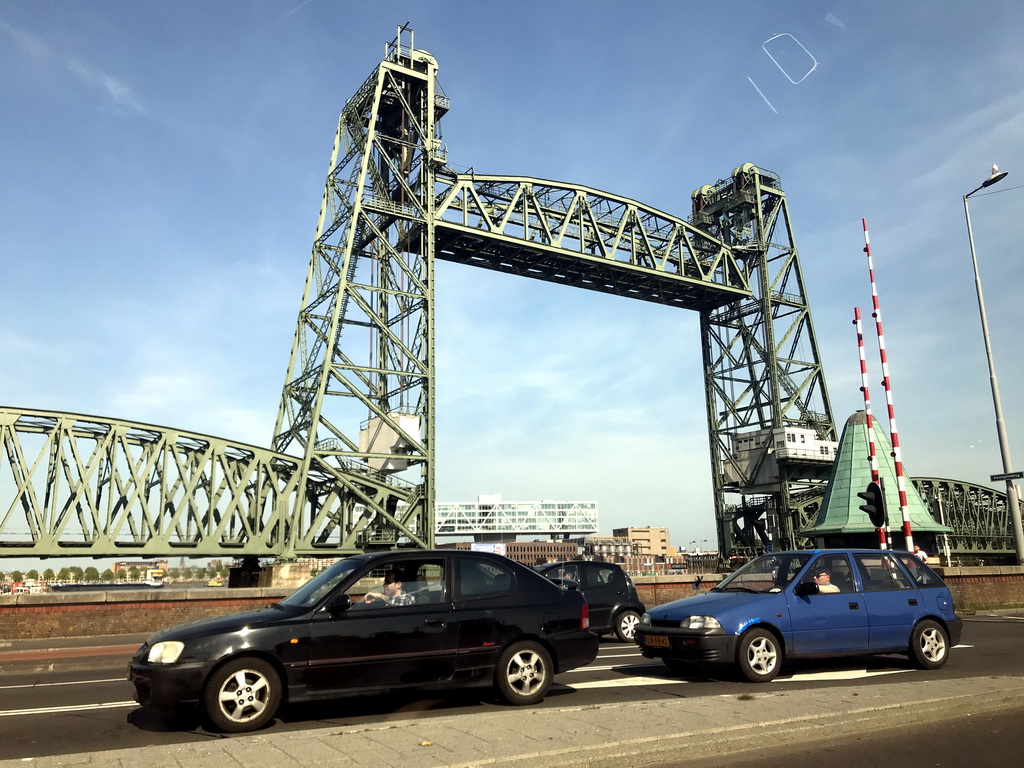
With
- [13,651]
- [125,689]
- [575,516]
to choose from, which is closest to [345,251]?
[13,651]

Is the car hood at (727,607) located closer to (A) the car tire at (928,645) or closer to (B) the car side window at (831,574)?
(B) the car side window at (831,574)

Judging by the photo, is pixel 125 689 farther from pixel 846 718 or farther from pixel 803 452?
pixel 803 452

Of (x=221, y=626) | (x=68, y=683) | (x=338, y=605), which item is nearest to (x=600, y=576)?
(x=338, y=605)

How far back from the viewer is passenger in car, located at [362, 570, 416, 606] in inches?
302

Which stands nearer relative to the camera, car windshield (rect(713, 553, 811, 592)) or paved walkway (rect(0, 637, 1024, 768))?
paved walkway (rect(0, 637, 1024, 768))

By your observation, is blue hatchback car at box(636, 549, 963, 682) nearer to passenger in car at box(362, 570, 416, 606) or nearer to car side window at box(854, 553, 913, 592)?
car side window at box(854, 553, 913, 592)

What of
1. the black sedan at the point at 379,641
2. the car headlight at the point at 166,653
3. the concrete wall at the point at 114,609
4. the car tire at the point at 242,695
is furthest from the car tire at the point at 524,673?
the concrete wall at the point at 114,609

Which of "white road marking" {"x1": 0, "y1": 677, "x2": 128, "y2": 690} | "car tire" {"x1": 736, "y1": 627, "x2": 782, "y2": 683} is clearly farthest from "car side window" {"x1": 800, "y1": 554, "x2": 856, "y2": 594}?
"white road marking" {"x1": 0, "y1": 677, "x2": 128, "y2": 690}

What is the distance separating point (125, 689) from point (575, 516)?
11739 cm

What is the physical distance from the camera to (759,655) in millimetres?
9102

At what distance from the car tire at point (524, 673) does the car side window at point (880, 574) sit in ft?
15.3

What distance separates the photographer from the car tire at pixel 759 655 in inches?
354

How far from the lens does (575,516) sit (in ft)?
409

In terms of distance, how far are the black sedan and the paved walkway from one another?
1.58 ft
